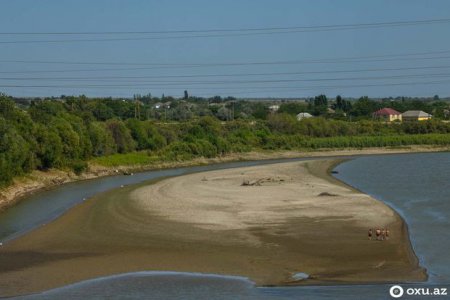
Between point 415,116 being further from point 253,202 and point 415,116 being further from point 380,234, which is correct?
point 380,234

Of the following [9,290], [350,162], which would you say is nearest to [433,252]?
[9,290]

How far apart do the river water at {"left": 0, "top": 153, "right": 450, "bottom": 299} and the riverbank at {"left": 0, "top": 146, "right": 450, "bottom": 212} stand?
4.44 ft

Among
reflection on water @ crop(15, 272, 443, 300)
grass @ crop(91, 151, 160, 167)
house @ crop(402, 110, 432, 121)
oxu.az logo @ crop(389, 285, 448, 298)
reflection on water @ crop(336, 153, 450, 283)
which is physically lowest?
reflection on water @ crop(336, 153, 450, 283)

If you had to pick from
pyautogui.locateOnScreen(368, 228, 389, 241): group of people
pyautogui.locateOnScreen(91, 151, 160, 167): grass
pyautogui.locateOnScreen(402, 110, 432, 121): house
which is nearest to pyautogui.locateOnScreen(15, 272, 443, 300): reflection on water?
pyautogui.locateOnScreen(368, 228, 389, 241): group of people

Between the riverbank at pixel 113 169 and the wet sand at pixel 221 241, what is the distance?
→ 21.0 ft

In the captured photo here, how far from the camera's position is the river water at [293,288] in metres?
23.3

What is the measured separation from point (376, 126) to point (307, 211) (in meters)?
100

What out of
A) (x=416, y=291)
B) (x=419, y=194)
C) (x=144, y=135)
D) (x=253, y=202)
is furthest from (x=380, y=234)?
(x=144, y=135)

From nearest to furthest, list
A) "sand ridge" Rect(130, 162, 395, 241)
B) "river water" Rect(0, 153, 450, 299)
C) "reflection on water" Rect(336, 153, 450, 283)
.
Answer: "river water" Rect(0, 153, 450, 299) → "reflection on water" Rect(336, 153, 450, 283) → "sand ridge" Rect(130, 162, 395, 241)

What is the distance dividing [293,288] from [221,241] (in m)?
A: 8.46

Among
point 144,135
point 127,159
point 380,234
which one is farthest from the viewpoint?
point 144,135

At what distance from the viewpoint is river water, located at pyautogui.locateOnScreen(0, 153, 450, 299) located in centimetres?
2334

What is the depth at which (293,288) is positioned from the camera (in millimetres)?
23719

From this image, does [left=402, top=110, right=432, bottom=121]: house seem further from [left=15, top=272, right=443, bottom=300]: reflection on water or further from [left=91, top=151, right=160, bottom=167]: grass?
[left=15, top=272, right=443, bottom=300]: reflection on water
